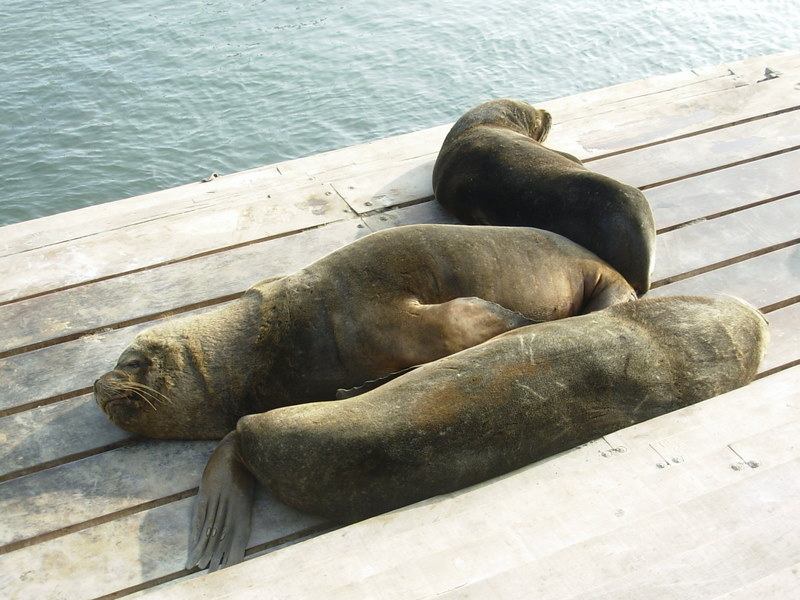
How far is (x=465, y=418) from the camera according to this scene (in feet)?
10.5

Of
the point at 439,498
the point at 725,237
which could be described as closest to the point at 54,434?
the point at 439,498

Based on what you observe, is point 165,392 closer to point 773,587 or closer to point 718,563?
point 718,563

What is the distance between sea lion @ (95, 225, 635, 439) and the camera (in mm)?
3709

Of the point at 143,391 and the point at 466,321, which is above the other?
the point at 466,321

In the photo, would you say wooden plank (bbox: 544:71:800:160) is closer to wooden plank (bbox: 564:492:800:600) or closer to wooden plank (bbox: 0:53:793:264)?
wooden plank (bbox: 0:53:793:264)

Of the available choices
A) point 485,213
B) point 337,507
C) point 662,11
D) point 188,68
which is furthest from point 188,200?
point 662,11

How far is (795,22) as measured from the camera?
12086mm

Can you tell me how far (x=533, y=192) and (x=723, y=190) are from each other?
1203mm

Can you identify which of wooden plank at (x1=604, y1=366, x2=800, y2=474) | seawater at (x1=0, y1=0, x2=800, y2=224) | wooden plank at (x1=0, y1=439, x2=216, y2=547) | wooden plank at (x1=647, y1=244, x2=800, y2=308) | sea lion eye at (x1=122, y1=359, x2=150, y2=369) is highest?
wooden plank at (x1=604, y1=366, x2=800, y2=474)

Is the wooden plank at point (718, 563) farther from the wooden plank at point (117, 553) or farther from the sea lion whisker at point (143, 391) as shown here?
the sea lion whisker at point (143, 391)

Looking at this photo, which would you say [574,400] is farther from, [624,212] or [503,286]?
[624,212]

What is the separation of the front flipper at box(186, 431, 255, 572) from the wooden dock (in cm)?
7

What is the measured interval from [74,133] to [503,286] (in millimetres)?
6233

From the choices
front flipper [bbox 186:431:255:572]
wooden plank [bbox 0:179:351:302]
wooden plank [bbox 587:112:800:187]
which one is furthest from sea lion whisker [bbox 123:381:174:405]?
wooden plank [bbox 587:112:800:187]
